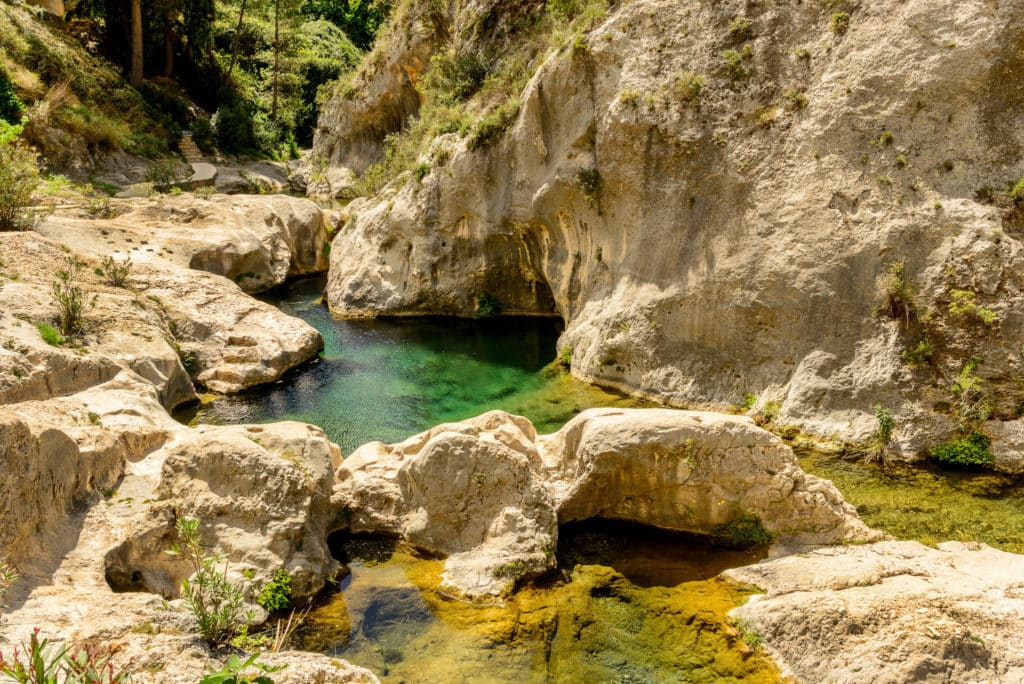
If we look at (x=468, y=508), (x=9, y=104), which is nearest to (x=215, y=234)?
(x=9, y=104)

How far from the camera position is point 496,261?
2066 cm

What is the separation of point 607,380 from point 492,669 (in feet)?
29.0

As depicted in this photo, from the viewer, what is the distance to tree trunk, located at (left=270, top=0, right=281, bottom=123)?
1762 inches

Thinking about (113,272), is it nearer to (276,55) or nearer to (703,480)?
(703,480)

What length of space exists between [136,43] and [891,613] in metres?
42.2

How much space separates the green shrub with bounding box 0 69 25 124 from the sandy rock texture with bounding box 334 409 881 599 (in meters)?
25.6

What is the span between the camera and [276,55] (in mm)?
45156

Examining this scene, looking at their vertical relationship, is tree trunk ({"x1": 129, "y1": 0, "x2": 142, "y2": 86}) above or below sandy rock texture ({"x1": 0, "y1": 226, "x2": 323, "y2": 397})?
above

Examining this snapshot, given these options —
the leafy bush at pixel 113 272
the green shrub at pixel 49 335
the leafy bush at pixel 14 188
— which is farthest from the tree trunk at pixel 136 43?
the green shrub at pixel 49 335

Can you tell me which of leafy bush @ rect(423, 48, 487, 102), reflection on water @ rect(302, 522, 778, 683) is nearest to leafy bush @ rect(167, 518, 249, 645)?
reflection on water @ rect(302, 522, 778, 683)

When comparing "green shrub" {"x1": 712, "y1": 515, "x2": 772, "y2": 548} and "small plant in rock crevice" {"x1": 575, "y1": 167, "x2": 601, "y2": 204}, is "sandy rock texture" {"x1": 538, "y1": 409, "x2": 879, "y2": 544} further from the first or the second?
"small plant in rock crevice" {"x1": 575, "y1": 167, "x2": 601, "y2": 204}

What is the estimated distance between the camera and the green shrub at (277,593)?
7.98 m

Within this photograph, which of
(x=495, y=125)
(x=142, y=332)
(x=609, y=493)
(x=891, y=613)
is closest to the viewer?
(x=891, y=613)

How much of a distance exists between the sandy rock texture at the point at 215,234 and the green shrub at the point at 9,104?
844cm
